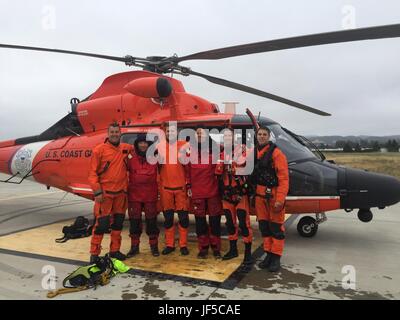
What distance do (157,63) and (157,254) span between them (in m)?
3.31

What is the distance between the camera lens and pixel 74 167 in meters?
6.91

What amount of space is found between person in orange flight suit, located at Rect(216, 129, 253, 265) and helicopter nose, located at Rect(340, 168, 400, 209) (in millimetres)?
1614

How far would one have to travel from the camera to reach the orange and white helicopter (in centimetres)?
529

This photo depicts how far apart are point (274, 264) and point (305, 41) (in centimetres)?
271

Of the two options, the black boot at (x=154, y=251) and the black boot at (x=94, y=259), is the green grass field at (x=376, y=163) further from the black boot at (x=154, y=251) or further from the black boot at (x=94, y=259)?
the black boot at (x=94, y=259)

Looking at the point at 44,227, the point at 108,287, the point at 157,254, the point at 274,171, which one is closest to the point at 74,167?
the point at 44,227

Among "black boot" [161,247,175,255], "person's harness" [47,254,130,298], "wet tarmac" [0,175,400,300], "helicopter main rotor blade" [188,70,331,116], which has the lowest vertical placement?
"wet tarmac" [0,175,400,300]

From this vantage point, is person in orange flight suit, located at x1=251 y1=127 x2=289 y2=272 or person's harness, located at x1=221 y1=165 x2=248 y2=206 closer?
person in orange flight suit, located at x1=251 y1=127 x2=289 y2=272

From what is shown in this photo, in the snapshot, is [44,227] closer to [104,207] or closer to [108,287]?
[104,207]

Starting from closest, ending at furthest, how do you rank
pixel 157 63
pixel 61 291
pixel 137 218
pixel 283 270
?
pixel 61 291 → pixel 283 270 → pixel 137 218 → pixel 157 63

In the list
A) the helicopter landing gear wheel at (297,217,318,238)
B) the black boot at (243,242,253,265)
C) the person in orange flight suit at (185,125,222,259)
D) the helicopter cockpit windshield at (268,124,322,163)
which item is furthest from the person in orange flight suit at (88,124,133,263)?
the helicopter landing gear wheel at (297,217,318,238)


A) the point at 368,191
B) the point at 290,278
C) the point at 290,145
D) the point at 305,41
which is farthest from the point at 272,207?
the point at 305,41

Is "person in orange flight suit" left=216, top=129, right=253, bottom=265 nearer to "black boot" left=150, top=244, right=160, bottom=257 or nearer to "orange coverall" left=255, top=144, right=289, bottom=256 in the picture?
"orange coverall" left=255, top=144, right=289, bottom=256

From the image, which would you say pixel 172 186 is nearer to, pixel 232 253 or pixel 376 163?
pixel 232 253
